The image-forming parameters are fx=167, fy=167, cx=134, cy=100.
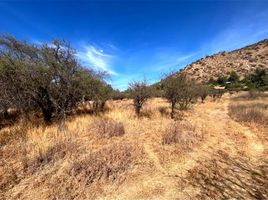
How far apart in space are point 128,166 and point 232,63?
209 ft

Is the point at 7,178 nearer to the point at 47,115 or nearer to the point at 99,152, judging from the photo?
the point at 99,152

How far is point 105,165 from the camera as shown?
4.30 meters

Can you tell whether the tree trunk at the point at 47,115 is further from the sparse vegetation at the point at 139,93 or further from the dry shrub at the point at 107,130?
the sparse vegetation at the point at 139,93

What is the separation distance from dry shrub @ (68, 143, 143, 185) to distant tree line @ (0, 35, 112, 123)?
4060mm

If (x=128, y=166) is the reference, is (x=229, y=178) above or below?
below

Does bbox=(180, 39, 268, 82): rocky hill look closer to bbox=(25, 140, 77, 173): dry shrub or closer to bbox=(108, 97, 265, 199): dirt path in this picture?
bbox=(108, 97, 265, 199): dirt path

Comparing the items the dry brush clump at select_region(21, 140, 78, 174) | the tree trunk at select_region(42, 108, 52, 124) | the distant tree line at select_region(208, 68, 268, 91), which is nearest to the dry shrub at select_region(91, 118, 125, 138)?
the dry brush clump at select_region(21, 140, 78, 174)

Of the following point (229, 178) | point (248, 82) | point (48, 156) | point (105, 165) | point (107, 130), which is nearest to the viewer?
point (229, 178)

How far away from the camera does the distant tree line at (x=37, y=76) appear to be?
23.5 ft

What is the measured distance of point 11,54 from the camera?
7.64 m

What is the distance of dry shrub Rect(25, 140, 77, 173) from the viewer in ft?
13.9

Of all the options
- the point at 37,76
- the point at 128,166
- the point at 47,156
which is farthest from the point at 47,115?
the point at 128,166

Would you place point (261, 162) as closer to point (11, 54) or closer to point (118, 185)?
point (118, 185)

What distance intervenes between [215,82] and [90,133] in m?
47.0
